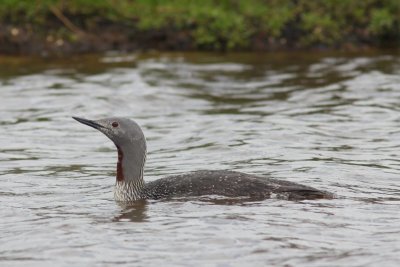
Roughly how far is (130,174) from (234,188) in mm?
964

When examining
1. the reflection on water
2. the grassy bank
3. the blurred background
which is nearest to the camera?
the blurred background

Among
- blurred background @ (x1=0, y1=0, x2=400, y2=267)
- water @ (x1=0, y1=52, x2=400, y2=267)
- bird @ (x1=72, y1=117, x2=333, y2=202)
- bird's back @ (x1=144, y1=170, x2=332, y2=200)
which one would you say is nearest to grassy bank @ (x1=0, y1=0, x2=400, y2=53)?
blurred background @ (x1=0, y1=0, x2=400, y2=267)

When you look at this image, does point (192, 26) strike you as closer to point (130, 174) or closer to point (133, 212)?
point (130, 174)

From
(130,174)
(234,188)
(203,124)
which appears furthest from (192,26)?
(234,188)

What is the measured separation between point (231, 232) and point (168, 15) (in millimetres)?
11320

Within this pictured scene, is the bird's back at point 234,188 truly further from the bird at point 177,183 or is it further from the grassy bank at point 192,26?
the grassy bank at point 192,26

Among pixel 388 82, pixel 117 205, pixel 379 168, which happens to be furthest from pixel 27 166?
pixel 388 82

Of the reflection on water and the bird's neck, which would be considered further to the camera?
the bird's neck

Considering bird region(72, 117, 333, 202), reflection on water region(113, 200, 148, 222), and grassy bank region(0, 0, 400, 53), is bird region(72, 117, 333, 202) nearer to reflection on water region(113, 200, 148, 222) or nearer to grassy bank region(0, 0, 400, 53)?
reflection on water region(113, 200, 148, 222)

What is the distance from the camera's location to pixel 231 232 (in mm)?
8273

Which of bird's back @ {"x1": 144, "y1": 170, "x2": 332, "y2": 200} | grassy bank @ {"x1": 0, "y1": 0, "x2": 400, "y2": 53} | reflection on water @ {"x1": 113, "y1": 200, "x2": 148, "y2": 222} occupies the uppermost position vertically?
grassy bank @ {"x1": 0, "y1": 0, "x2": 400, "y2": 53}

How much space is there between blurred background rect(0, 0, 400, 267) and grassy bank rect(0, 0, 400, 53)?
25 mm

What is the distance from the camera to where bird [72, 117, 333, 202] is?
9.38 meters

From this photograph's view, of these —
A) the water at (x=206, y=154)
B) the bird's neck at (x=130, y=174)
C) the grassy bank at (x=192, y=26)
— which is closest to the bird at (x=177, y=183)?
the bird's neck at (x=130, y=174)
